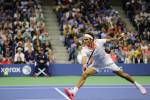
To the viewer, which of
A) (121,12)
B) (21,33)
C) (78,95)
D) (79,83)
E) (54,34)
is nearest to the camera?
(79,83)

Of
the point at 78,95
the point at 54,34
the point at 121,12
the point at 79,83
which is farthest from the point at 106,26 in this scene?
the point at 79,83

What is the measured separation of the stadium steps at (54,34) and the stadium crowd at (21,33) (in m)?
1.07

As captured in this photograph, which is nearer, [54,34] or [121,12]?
[54,34]

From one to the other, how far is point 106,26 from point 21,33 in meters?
5.14

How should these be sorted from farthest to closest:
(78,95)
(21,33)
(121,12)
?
(121,12) → (21,33) → (78,95)

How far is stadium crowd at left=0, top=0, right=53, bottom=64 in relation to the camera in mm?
22328

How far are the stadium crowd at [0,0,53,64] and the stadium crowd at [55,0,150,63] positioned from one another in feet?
4.38

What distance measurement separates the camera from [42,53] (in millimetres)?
21781

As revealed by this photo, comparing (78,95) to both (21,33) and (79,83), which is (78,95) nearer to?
(79,83)

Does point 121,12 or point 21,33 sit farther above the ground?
point 121,12

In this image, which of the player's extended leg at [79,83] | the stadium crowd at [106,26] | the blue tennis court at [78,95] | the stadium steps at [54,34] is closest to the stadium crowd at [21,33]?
the stadium steps at [54,34]

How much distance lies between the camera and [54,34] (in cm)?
2603

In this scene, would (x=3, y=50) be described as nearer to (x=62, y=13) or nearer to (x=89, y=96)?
(x=62, y=13)

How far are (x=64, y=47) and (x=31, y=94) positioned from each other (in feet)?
37.1
